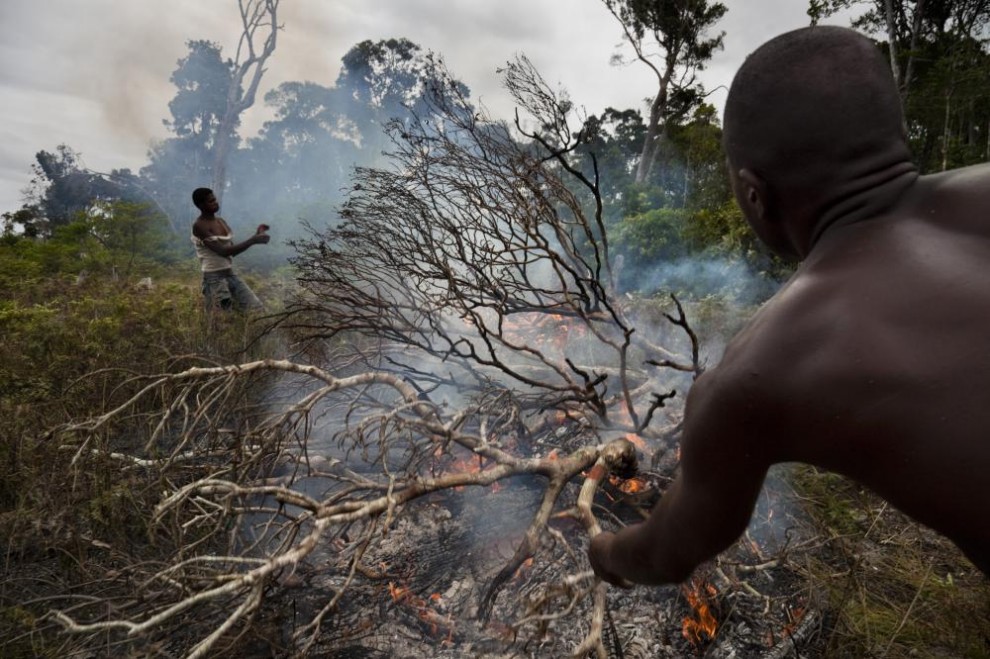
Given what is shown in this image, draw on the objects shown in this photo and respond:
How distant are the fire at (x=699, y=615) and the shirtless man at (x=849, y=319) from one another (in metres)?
2.19

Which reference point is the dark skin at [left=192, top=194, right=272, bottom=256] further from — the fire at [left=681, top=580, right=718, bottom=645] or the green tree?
the green tree

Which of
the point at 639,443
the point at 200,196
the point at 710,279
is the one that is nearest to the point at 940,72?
the point at 710,279

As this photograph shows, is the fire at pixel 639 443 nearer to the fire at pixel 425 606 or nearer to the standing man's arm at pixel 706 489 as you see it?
the fire at pixel 425 606

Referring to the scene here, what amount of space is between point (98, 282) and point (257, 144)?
23.1 metres

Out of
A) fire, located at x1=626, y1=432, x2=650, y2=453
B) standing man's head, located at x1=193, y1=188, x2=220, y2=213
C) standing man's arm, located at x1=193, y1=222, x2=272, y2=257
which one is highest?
standing man's head, located at x1=193, y1=188, x2=220, y2=213

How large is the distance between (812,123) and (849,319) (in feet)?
1.27

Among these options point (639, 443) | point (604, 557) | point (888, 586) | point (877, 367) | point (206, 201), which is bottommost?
point (888, 586)

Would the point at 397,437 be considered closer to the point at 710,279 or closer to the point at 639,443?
the point at 639,443

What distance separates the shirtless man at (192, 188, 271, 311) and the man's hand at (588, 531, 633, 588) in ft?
18.3

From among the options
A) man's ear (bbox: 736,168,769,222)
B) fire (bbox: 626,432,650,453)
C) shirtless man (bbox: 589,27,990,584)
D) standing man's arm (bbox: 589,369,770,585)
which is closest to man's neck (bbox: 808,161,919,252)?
shirtless man (bbox: 589,27,990,584)

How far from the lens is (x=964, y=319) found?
796 mm

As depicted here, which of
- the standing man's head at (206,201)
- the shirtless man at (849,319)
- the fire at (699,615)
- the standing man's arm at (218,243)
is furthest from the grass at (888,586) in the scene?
the standing man's head at (206,201)

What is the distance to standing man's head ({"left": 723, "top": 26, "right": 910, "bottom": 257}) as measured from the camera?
98 cm

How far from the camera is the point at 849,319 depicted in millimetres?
852
